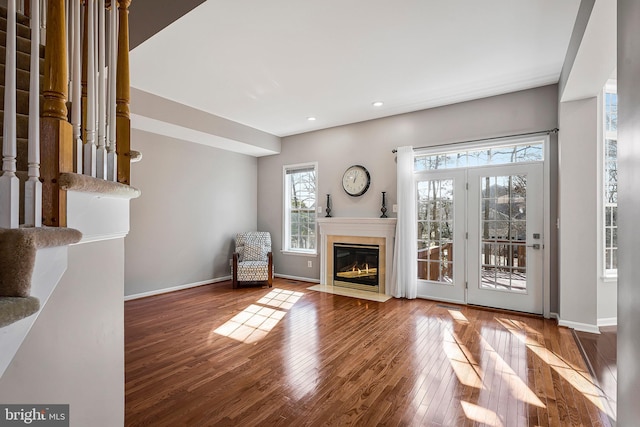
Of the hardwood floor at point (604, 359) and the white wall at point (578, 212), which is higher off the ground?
the white wall at point (578, 212)

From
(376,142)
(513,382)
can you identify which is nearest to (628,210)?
(513,382)

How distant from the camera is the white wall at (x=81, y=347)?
87 centimetres

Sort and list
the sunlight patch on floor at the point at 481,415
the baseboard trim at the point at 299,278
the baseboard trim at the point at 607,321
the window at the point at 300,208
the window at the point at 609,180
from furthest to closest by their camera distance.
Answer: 1. the window at the point at 300,208
2. the baseboard trim at the point at 299,278
3. the window at the point at 609,180
4. the baseboard trim at the point at 607,321
5. the sunlight patch on floor at the point at 481,415

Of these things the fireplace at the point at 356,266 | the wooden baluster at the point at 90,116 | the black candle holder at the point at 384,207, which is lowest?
the fireplace at the point at 356,266

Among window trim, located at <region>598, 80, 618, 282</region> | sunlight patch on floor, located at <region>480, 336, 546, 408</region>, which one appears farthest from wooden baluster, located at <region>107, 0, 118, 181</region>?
window trim, located at <region>598, 80, 618, 282</region>

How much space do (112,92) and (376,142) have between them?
13.9 feet

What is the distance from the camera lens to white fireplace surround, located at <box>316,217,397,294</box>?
490 cm

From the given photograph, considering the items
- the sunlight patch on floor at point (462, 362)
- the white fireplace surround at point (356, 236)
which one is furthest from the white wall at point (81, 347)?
the white fireplace surround at point (356, 236)

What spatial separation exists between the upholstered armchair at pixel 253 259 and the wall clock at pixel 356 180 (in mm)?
1790

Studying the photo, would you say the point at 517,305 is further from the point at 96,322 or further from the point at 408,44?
the point at 96,322

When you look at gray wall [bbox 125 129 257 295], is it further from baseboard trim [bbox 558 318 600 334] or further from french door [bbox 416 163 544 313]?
baseboard trim [bbox 558 318 600 334]

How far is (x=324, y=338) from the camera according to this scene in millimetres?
3152

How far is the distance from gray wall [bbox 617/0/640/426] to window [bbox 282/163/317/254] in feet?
15.2

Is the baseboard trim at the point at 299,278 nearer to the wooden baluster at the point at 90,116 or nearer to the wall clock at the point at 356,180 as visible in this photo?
the wall clock at the point at 356,180
